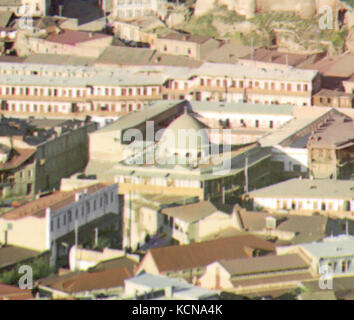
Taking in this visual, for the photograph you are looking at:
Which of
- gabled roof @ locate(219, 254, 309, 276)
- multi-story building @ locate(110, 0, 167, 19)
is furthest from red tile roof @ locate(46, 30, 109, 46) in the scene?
gabled roof @ locate(219, 254, 309, 276)

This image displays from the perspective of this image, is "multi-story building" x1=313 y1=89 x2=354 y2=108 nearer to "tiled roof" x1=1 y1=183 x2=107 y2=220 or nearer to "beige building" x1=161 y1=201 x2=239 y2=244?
"tiled roof" x1=1 y1=183 x2=107 y2=220

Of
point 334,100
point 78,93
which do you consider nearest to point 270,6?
point 334,100

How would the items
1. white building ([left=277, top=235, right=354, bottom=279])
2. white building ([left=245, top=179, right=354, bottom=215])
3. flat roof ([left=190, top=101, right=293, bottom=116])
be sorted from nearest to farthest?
white building ([left=277, top=235, right=354, bottom=279]) → white building ([left=245, top=179, right=354, bottom=215]) → flat roof ([left=190, top=101, right=293, bottom=116])

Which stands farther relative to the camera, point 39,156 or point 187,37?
point 187,37

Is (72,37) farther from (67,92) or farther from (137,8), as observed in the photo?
(67,92)

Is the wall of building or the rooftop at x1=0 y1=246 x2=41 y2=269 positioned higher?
the wall of building
